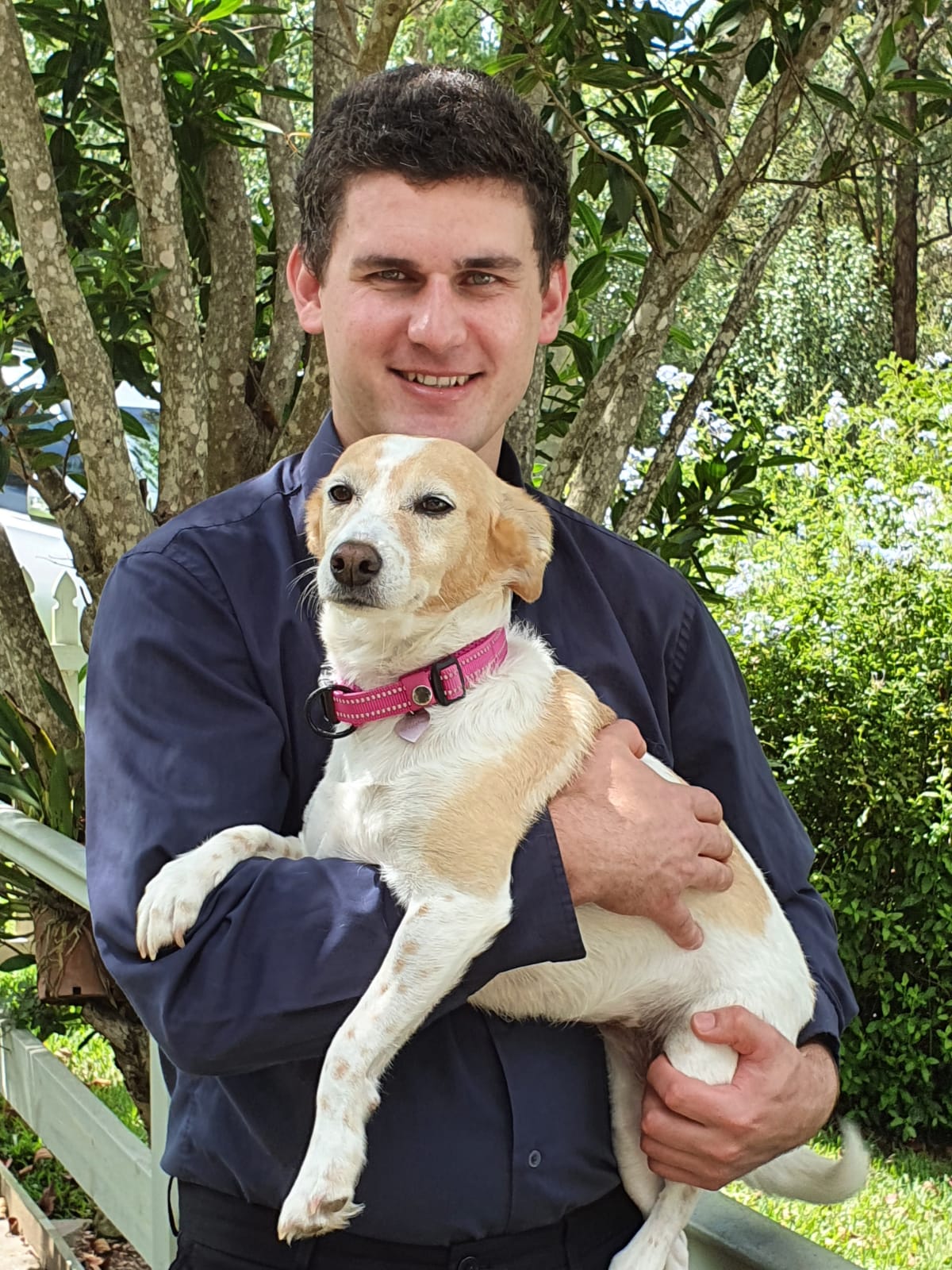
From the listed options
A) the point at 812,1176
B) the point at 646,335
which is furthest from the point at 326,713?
the point at 646,335

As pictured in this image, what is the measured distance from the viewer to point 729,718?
2023 millimetres

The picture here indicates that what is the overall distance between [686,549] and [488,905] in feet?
7.19

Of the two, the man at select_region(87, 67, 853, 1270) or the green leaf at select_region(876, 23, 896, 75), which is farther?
the green leaf at select_region(876, 23, 896, 75)

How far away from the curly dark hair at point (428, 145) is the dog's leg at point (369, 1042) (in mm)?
1019

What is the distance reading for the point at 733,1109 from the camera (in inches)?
67.8

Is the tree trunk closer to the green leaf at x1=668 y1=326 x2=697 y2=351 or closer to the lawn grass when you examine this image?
the lawn grass

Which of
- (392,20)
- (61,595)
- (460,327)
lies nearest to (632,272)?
(61,595)

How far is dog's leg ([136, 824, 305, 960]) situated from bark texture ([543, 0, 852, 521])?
1888 millimetres

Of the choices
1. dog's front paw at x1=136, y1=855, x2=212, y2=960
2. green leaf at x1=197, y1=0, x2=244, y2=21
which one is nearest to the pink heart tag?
dog's front paw at x1=136, y1=855, x2=212, y2=960

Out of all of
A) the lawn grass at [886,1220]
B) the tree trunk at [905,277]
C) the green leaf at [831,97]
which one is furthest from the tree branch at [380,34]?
the tree trunk at [905,277]

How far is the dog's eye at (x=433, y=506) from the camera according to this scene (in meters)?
1.87

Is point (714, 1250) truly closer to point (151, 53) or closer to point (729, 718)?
point (729, 718)

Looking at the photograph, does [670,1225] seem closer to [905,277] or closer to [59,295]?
[59,295]

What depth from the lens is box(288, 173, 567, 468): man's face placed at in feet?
6.20
